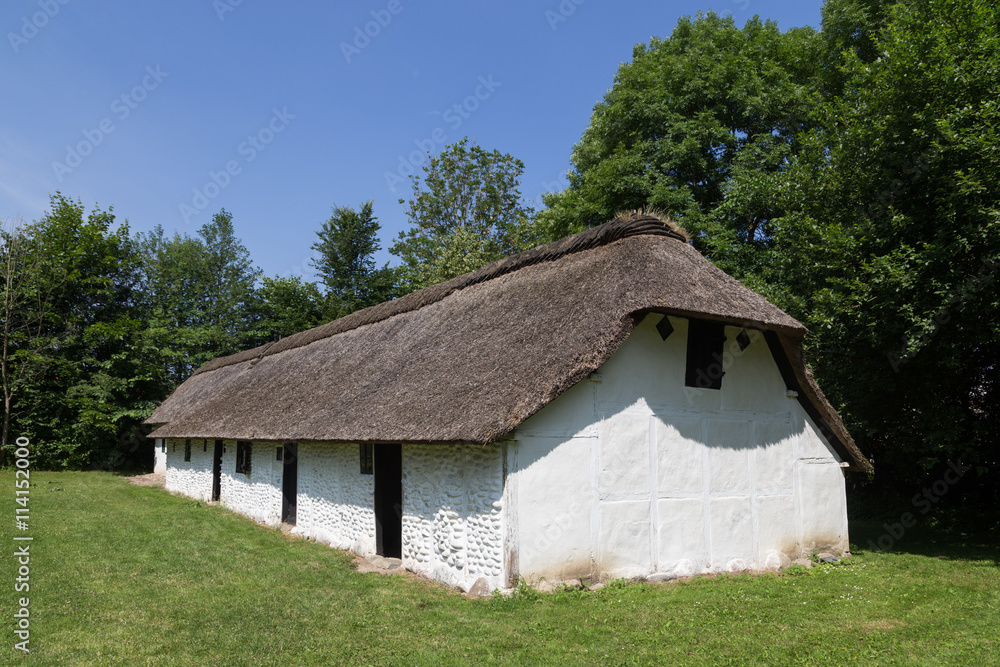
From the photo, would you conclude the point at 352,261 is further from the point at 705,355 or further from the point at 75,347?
the point at 705,355

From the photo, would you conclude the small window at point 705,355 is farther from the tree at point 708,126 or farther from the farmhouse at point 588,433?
the tree at point 708,126

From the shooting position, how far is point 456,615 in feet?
23.6

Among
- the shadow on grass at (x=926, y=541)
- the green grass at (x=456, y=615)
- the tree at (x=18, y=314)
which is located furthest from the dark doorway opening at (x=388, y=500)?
the tree at (x=18, y=314)

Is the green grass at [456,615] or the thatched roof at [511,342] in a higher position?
the thatched roof at [511,342]

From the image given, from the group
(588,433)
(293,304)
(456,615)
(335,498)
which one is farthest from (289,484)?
(293,304)

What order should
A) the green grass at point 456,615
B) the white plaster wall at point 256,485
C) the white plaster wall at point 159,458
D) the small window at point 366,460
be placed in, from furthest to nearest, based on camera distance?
the white plaster wall at point 159,458 → the white plaster wall at point 256,485 → the small window at point 366,460 → the green grass at point 456,615

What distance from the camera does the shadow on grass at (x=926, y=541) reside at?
1139cm

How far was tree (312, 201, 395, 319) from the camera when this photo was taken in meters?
33.6

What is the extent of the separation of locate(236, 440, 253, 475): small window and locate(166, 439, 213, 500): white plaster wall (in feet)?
9.01

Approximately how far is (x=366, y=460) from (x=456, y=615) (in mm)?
4454

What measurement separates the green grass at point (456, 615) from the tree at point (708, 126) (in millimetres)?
11406

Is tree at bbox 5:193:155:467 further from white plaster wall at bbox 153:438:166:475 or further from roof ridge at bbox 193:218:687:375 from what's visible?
roof ridge at bbox 193:218:687:375

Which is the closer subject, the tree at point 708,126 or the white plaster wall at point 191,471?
the tree at point 708,126

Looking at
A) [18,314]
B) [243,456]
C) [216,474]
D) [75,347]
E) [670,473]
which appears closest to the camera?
[670,473]
